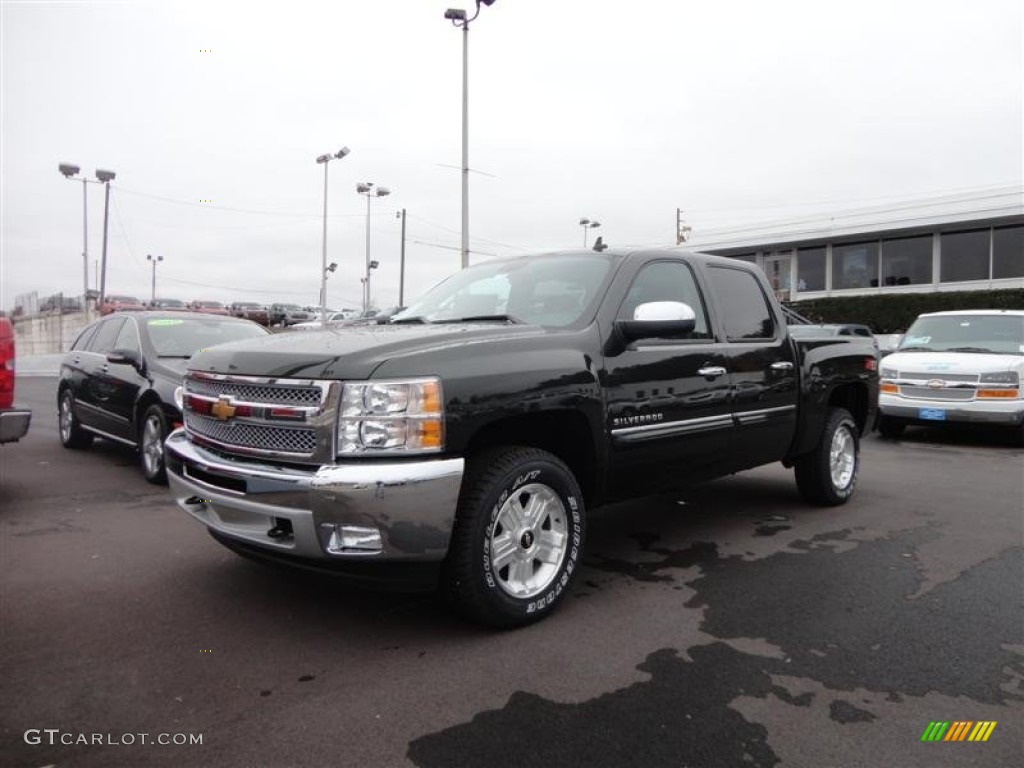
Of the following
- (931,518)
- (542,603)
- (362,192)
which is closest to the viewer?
(542,603)

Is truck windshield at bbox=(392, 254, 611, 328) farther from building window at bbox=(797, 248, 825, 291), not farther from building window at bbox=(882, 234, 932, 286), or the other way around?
building window at bbox=(797, 248, 825, 291)

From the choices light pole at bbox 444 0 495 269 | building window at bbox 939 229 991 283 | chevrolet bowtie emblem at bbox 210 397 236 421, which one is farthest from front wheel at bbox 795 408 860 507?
building window at bbox 939 229 991 283

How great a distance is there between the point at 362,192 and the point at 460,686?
3499 cm

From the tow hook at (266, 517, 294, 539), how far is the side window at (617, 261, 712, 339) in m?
2.08

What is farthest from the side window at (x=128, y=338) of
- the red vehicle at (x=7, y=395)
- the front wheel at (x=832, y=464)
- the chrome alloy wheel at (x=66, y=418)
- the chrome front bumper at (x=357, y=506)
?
Answer: the front wheel at (x=832, y=464)

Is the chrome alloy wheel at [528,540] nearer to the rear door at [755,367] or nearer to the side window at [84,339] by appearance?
the rear door at [755,367]

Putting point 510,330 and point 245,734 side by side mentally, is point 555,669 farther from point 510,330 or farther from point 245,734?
point 510,330

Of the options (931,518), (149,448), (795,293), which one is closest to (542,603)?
(931,518)

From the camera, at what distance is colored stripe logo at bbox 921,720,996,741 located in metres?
2.67

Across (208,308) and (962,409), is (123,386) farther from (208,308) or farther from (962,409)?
(208,308)

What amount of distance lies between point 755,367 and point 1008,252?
23.9 m

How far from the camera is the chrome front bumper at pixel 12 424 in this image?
5711 millimetres

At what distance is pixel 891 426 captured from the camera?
10.6m

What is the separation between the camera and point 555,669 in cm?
315
